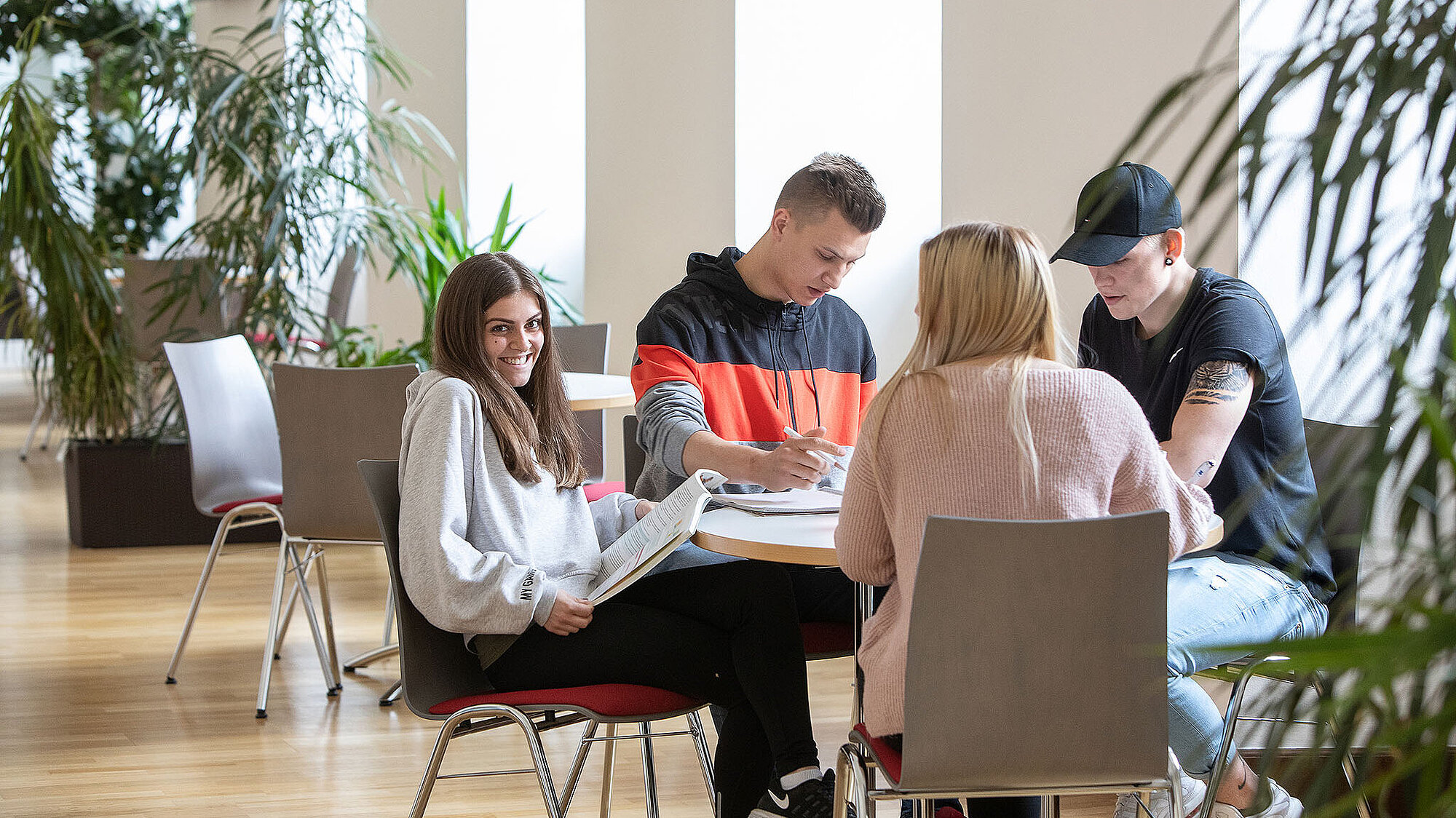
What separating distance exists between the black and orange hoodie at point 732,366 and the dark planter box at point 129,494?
Answer: 3.58 meters

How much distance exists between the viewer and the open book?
1.90m

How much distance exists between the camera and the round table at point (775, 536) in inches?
72.5

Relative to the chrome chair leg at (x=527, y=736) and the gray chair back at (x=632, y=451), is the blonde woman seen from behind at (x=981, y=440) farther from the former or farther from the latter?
the gray chair back at (x=632, y=451)

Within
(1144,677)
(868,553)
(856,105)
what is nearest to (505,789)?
(868,553)

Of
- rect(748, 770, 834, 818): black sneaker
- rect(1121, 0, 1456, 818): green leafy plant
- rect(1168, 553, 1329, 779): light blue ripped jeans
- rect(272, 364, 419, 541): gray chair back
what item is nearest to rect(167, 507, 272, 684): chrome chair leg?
rect(272, 364, 419, 541): gray chair back

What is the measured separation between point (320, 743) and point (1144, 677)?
2295 mm

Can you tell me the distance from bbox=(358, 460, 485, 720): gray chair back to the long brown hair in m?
0.22

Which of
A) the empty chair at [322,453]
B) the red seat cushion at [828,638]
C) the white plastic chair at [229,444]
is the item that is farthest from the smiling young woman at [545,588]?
the white plastic chair at [229,444]

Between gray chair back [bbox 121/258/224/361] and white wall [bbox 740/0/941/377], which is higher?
white wall [bbox 740/0/941/377]

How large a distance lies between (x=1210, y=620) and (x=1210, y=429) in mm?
281

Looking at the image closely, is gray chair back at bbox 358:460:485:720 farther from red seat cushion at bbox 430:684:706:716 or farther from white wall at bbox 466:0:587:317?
white wall at bbox 466:0:587:317

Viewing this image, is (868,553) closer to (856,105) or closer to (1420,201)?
(1420,201)

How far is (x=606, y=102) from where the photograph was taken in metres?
5.75

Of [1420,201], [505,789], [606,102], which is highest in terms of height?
[606,102]
